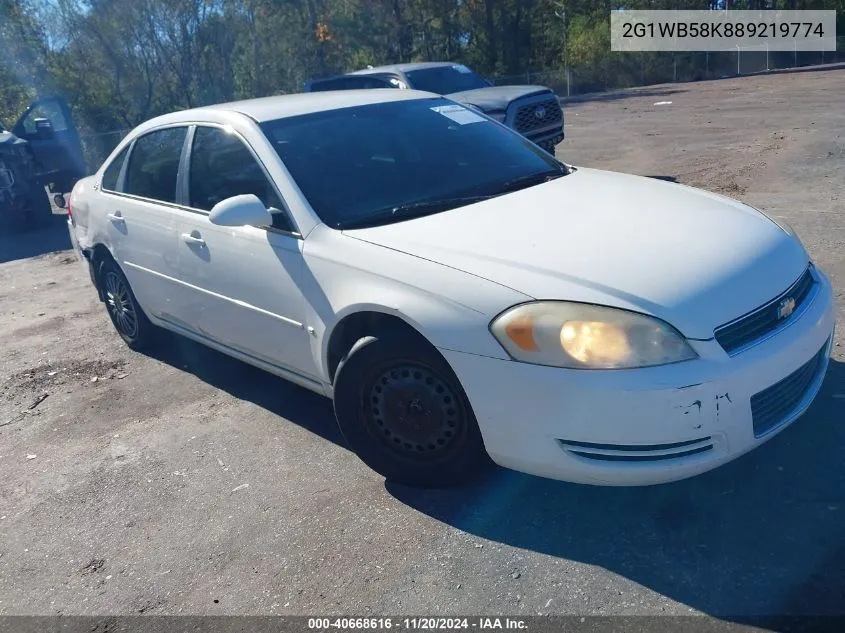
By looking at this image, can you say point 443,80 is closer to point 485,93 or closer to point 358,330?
point 485,93

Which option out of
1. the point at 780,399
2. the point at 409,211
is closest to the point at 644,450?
the point at 780,399

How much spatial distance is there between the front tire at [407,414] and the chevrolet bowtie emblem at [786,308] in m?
1.24

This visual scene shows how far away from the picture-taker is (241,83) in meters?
34.3

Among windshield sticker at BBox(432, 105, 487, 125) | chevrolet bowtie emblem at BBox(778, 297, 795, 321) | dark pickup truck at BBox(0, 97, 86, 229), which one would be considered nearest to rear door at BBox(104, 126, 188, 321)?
windshield sticker at BBox(432, 105, 487, 125)

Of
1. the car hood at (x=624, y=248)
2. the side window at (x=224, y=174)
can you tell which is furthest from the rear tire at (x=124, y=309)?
the car hood at (x=624, y=248)

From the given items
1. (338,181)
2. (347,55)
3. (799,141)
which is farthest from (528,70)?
(338,181)

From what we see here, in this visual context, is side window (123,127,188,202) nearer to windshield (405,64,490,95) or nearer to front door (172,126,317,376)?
front door (172,126,317,376)

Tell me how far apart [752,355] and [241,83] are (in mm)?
34166

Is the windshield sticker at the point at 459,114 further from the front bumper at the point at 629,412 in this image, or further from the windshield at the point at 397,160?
the front bumper at the point at 629,412

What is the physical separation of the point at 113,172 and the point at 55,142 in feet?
29.1

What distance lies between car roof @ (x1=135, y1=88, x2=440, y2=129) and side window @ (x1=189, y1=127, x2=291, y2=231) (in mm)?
165

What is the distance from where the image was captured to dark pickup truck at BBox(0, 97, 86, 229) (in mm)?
11742

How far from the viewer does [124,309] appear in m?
5.66

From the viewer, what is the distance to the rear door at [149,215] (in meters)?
4.70
